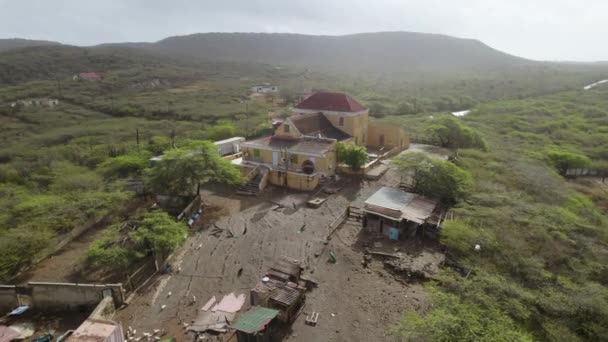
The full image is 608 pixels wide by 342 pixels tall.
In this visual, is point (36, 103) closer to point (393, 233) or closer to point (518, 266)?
point (393, 233)

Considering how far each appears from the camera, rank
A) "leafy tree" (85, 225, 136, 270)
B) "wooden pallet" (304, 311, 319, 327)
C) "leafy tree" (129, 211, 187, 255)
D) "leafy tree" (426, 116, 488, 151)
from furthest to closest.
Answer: "leafy tree" (426, 116, 488, 151) → "leafy tree" (129, 211, 187, 255) → "leafy tree" (85, 225, 136, 270) → "wooden pallet" (304, 311, 319, 327)

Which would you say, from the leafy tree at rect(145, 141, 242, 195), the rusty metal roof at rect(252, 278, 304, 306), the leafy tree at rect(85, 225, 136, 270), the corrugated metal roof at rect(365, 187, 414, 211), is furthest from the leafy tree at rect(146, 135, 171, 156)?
the rusty metal roof at rect(252, 278, 304, 306)

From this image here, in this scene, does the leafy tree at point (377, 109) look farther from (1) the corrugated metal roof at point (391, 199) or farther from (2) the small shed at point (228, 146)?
(1) the corrugated metal roof at point (391, 199)

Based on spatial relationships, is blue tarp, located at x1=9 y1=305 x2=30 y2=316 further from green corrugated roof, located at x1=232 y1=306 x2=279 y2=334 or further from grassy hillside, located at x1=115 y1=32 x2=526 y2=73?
grassy hillside, located at x1=115 y1=32 x2=526 y2=73

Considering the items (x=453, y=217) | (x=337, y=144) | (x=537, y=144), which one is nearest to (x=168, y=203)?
(x=337, y=144)

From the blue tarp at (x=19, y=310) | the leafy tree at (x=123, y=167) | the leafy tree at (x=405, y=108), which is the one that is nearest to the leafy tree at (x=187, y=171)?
the leafy tree at (x=123, y=167)

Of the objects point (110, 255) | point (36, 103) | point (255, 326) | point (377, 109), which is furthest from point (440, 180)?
point (36, 103)

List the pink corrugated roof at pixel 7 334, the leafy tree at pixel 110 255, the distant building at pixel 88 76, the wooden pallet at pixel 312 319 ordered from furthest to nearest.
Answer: the distant building at pixel 88 76 < the leafy tree at pixel 110 255 < the pink corrugated roof at pixel 7 334 < the wooden pallet at pixel 312 319
